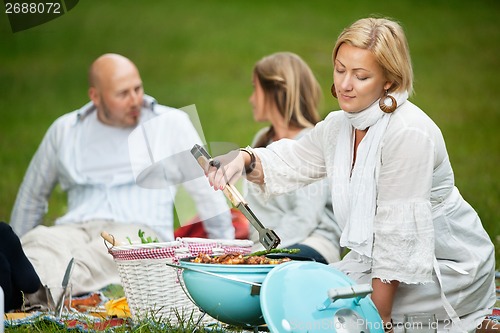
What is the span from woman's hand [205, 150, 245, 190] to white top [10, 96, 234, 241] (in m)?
1.38

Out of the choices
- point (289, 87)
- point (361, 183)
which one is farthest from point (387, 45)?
point (289, 87)

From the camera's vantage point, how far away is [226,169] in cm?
377

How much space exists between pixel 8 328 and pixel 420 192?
6.07ft

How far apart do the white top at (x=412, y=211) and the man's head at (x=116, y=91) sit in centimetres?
206

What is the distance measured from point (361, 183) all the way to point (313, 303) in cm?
64

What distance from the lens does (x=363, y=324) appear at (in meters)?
3.28

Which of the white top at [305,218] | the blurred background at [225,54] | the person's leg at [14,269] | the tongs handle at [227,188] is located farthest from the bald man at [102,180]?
the blurred background at [225,54]

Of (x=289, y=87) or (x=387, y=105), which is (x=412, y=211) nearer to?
(x=387, y=105)

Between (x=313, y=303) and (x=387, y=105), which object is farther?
(x=387, y=105)

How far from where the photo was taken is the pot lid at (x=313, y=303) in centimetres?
Answer: 320

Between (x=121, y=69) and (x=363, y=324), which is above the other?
(x=121, y=69)

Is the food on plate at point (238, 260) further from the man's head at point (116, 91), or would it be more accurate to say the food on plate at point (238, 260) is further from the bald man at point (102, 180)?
the man's head at point (116, 91)

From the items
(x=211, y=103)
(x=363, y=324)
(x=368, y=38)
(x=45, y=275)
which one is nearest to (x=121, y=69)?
(x=45, y=275)

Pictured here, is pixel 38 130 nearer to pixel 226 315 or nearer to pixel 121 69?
pixel 121 69
